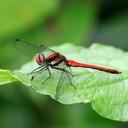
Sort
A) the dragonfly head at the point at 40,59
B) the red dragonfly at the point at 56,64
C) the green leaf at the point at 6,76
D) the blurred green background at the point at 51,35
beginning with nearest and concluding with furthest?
the green leaf at the point at 6,76 < the red dragonfly at the point at 56,64 < the dragonfly head at the point at 40,59 < the blurred green background at the point at 51,35

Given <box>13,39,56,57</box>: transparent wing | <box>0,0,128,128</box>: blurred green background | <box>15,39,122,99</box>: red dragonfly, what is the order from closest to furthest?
<box>15,39,122,99</box>: red dragonfly < <box>13,39,56,57</box>: transparent wing < <box>0,0,128,128</box>: blurred green background

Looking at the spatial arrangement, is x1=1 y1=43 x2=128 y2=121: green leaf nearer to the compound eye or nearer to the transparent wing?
the compound eye

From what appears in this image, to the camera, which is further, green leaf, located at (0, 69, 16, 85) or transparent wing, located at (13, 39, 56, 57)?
transparent wing, located at (13, 39, 56, 57)

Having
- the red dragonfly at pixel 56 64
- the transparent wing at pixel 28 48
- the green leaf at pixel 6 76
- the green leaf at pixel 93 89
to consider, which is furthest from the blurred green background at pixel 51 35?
the green leaf at pixel 6 76

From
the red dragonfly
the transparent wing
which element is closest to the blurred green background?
the transparent wing

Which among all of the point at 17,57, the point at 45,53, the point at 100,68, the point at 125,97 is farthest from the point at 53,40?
the point at 125,97

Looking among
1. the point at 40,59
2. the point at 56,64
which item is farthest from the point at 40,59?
the point at 56,64

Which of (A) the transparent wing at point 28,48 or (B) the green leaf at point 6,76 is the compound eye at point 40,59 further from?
(B) the green leaf at point 6,76

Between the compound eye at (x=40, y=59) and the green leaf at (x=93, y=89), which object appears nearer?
the green leaf at (x=93, y=89)
